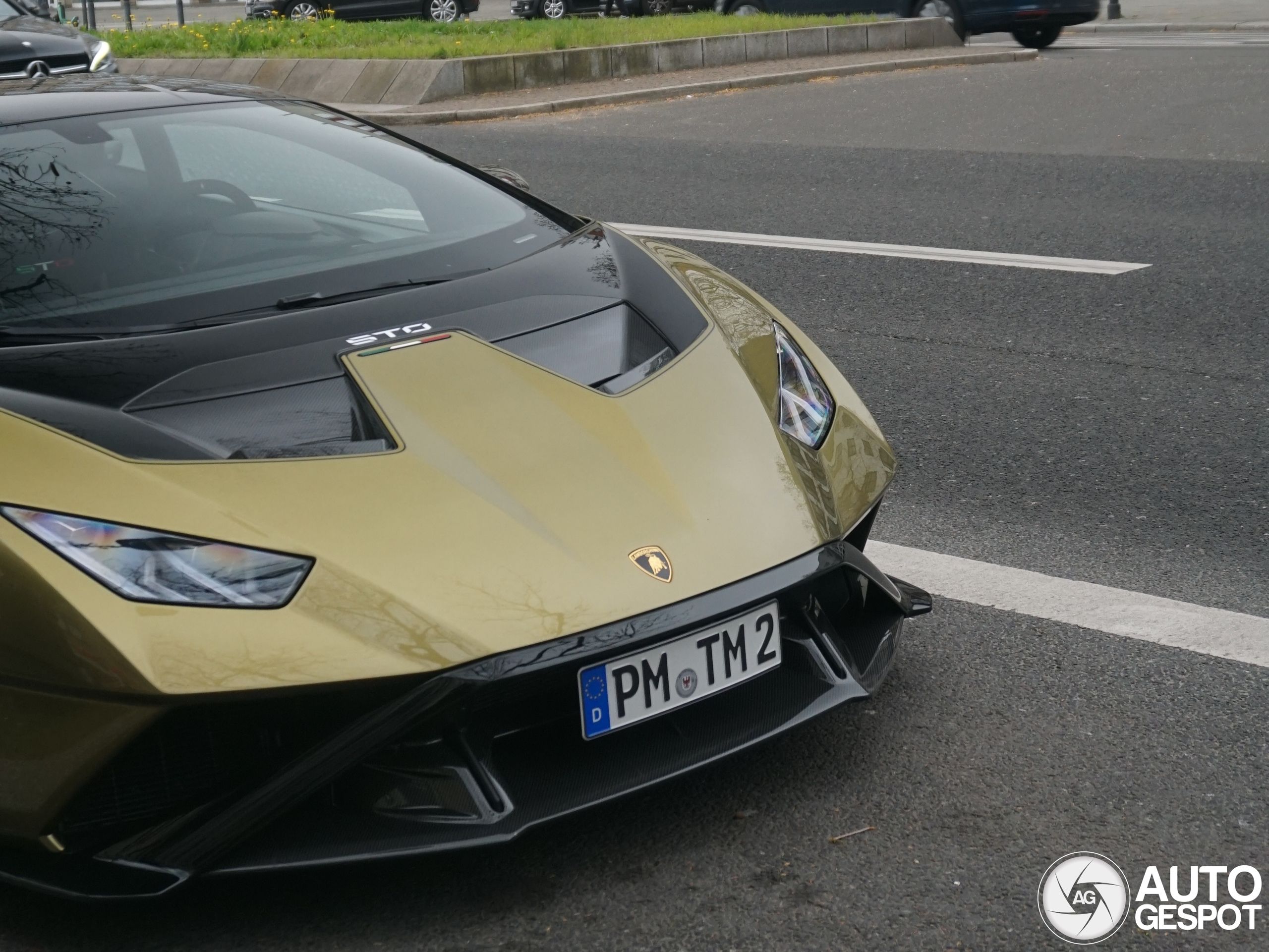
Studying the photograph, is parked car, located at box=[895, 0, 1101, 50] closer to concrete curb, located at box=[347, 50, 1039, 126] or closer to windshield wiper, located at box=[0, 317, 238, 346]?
concrete curb, located at box=[347, 50, 1039, 126]

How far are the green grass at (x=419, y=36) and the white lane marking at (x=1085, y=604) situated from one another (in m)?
12.6

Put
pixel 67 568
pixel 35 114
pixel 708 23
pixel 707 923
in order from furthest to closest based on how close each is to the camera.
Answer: pixel 708 23 → pixel 35 114 → pixel 707 923 → pixel 67 568

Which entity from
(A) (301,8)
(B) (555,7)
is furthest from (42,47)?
(B) (555,7)

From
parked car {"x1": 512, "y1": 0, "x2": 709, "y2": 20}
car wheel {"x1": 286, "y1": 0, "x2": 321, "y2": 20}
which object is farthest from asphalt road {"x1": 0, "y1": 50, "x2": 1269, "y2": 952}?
parked car {"x1": 512, "y1": 0, "x2": 709, "y2": 20}

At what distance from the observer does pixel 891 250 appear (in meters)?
7.07

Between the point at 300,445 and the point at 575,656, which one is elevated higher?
the point at 300,445

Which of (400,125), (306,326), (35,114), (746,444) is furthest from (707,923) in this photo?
(400,125)

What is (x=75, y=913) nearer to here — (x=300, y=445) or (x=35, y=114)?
(x=300, y=445)

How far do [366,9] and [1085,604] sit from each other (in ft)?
80.1

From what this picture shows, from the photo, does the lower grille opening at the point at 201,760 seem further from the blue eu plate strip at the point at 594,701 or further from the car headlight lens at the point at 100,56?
the car headlight lens at the point at 100,56

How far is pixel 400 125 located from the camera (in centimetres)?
1309

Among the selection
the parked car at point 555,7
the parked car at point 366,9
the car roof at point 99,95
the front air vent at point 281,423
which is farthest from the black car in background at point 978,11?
the front air vent at point 281,423

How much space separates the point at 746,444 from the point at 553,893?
35.2 inches

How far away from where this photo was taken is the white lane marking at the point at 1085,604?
315 cm
